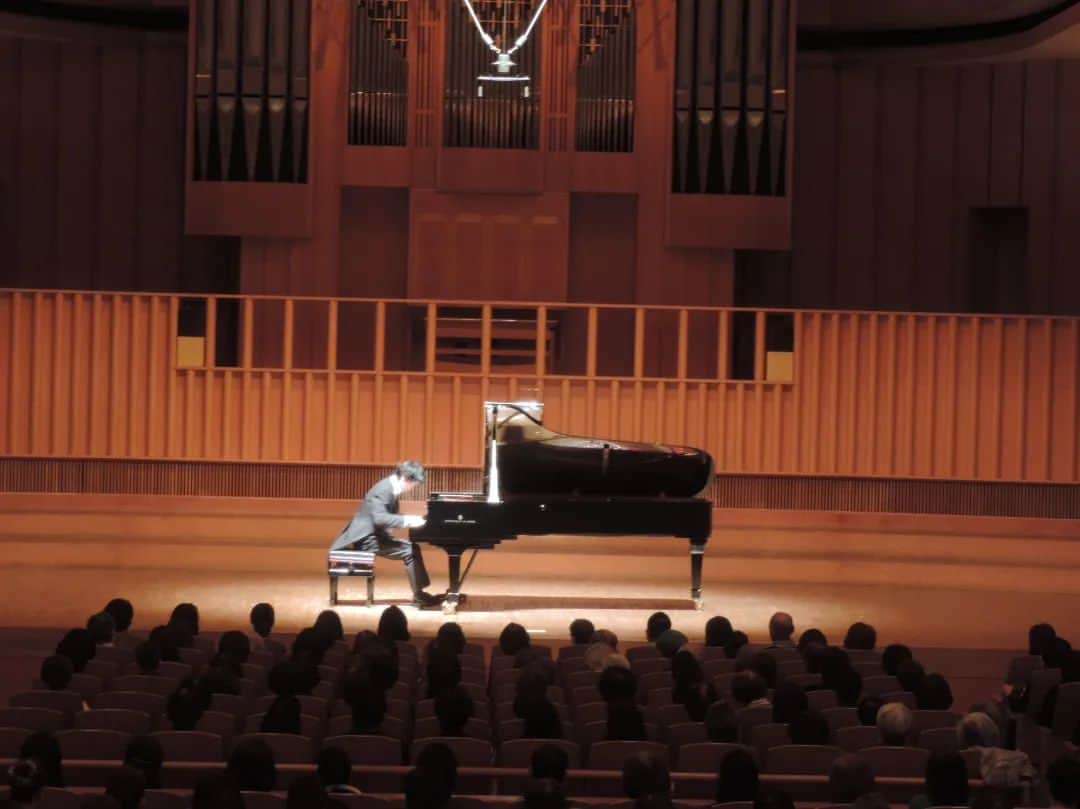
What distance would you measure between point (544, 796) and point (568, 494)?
4732 millimetres

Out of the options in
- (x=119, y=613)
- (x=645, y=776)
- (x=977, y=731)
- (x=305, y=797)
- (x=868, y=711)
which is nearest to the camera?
(x=305, y=797)

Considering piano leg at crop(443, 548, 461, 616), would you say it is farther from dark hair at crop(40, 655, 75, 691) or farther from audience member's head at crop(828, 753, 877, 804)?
audience member's head at crop(828, 753, 877, 804)

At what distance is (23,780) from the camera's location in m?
4.19

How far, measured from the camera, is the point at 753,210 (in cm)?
1177

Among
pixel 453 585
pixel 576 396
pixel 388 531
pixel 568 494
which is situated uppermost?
pixel 576 396

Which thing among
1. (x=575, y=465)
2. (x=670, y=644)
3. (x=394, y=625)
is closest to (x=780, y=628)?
(x=670, y=644)

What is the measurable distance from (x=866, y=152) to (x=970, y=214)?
3.04ft

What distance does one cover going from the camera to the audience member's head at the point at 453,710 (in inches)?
203

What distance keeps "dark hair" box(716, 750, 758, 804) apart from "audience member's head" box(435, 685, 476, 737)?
1.07 meters

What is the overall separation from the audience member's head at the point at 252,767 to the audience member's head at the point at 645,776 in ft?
2.95

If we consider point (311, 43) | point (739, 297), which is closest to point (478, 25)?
point (311, 43)

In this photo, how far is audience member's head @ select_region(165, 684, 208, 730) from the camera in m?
5.18

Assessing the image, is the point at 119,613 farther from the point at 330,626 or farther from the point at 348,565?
the point at 348,565

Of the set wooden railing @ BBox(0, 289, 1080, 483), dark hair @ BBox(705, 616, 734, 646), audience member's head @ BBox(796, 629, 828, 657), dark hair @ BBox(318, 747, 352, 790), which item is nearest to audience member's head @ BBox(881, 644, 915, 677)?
audience member's head @ BBox(796, 629, 828, 657)
